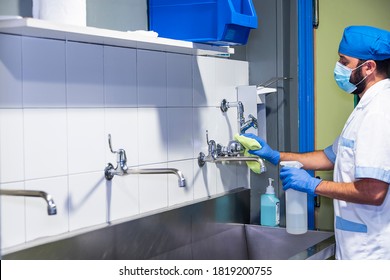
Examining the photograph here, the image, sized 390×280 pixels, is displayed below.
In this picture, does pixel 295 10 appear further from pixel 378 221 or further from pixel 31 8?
pixel 31 8

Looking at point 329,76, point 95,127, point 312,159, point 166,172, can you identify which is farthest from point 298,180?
point 329,76

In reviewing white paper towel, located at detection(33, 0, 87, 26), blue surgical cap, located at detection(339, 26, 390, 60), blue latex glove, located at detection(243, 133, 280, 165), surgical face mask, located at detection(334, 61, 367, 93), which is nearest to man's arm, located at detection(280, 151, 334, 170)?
blue latex glove, located at detection(243, 133, 280, 165)

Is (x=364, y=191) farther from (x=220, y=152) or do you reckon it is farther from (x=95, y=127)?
(x=95, y=127)

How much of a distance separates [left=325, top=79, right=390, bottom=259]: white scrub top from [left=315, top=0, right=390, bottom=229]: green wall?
2.45 ft

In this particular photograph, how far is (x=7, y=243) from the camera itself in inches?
65.8

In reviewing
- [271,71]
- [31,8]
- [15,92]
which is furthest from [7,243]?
[271,71]

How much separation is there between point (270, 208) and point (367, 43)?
86 centimetres

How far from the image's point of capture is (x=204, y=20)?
2129mm

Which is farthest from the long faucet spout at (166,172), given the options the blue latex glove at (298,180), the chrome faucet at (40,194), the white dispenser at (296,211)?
the white dispenser at (296,211)

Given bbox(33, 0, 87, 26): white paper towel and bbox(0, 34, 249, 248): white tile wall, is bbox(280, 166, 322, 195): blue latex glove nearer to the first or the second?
bbox(0, 34, 249, 248): white tile wall

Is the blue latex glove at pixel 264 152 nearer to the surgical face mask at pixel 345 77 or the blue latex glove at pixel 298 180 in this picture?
the blue latex glove at pixel 298 180

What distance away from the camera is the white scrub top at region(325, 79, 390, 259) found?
6.91 ft

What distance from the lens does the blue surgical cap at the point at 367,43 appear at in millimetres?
2250

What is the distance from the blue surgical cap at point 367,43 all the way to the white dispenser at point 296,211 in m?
0.58
